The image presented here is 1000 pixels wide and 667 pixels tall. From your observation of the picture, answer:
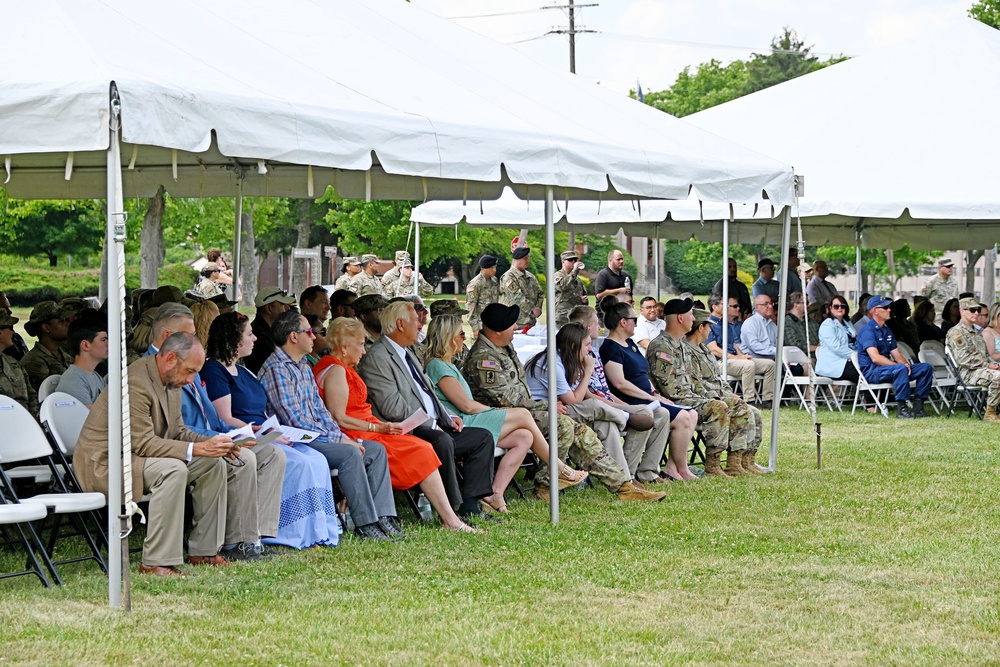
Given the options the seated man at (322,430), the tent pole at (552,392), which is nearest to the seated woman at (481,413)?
the tent pole at (552,392)

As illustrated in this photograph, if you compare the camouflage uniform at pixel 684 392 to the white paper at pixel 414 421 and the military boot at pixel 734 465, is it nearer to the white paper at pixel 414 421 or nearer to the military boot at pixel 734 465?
the military boot at pixel 734 465

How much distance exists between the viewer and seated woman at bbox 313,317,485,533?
732cm

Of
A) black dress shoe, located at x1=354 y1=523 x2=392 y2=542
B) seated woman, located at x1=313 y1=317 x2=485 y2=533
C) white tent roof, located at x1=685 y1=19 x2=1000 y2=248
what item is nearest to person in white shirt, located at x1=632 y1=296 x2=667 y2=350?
white tent roof, located at x1=685 y1=19 x2=1000 y2=248

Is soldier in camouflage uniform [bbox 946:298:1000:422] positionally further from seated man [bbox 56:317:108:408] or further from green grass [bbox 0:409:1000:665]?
seated man [bbox 56:317:108:408]

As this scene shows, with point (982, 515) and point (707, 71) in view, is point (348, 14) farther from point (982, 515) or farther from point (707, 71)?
point (707, 71)

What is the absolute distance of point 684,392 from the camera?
9836 mm

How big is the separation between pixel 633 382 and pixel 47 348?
4.13 meters

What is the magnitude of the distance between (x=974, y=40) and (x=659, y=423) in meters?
9.38

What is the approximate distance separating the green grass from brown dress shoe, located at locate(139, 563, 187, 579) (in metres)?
0.09

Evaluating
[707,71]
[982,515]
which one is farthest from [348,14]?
[707,71]

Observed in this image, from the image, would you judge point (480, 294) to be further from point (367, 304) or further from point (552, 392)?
point (552, 392)

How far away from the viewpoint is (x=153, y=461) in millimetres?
5980

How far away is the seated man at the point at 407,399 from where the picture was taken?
769cm

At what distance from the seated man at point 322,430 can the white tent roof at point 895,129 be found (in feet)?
25.9
